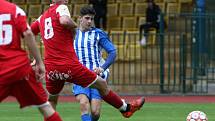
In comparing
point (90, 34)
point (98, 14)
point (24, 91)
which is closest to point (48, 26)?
point (90, 34)

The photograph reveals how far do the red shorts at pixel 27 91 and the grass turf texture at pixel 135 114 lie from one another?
4.87 meters

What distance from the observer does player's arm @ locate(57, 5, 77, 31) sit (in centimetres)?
1010

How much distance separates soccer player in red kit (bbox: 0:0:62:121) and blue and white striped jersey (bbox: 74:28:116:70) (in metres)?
2.74

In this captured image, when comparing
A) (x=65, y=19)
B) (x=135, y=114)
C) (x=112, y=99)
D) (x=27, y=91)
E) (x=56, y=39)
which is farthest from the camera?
(x=135, y=114)

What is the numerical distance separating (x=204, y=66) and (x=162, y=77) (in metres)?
1.14

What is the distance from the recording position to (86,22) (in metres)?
11.2

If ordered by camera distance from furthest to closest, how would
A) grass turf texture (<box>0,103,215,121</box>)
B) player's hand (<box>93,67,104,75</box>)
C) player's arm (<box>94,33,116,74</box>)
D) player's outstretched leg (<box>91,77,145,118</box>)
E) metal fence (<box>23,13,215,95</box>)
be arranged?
1. metal fence (<box>23,13,215,95</box>)
2. grass turf texture (<box>0,103,215,121</box>)
3. player's arm (<box>94,33,116,74</box>)
4. player's hand (<box>93,67,104,75</box>)
5. player's outstretched leg (<box>91,77,145,118</box>)

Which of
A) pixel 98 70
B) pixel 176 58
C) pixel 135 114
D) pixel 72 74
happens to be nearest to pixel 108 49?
pixel 98 70

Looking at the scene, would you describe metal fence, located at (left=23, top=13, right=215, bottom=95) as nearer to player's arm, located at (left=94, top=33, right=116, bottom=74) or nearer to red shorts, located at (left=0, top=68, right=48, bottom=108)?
player's arm, located at (left=94, top=33, right=116, bottom=74)

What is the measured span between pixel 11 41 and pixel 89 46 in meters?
3.04

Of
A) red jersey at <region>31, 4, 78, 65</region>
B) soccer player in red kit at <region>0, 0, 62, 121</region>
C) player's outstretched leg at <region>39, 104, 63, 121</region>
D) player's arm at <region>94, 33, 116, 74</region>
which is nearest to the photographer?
soccer player in red kit at <region>0, 0, 62, 121</region>

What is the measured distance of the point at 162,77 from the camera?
66.7ft

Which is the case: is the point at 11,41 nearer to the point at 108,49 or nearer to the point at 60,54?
the point at 60,54

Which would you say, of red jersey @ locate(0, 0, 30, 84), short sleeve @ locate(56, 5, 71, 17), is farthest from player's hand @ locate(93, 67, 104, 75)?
red jersey @ locate(0, 0, 30, 84)
